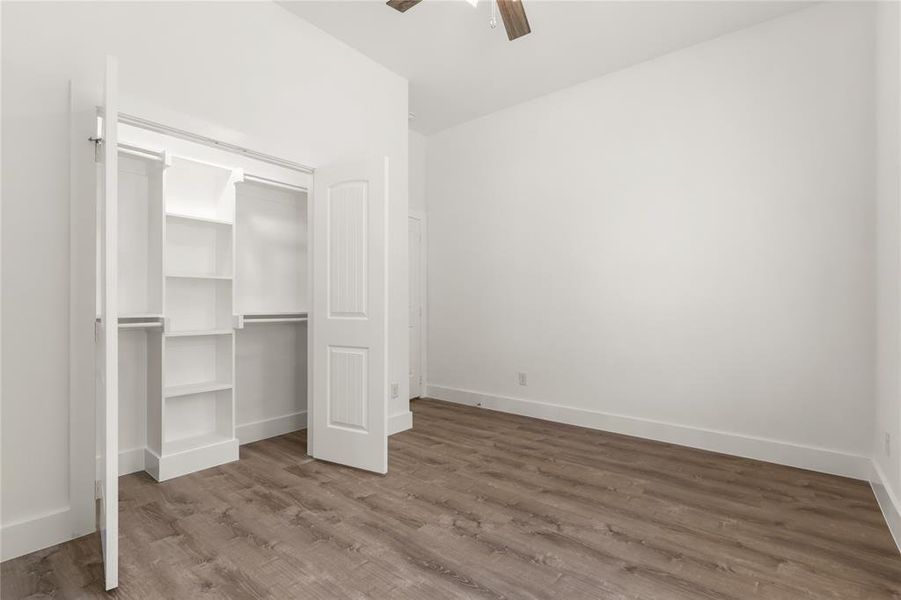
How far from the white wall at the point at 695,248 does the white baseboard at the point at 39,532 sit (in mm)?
3671

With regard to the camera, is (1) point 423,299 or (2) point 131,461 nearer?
(2) point 131,461

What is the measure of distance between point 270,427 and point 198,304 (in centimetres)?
123

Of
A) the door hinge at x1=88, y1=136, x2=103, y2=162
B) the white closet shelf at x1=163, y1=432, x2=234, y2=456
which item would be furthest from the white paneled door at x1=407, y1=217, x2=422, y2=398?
the door hinge at x1=88, y1=136, x2=103, y2=162

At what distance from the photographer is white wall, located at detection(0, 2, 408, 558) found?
2.14m

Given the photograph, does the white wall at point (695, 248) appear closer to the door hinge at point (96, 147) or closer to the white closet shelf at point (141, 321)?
the white closet shelf at point (141, 321)

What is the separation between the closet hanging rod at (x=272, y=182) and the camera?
340 cm

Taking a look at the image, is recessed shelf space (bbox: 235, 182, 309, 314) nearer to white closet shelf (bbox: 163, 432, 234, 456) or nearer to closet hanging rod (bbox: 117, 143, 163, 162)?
closet hanging rod (bbox: 117, 143, 163, 162)

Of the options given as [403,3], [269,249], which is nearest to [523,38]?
[403,3]

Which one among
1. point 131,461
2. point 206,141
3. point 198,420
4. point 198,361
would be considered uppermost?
point 206,141

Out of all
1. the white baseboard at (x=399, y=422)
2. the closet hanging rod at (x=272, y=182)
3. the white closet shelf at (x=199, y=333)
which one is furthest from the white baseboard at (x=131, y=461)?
the closet hanging rod at (x=272, y=182)

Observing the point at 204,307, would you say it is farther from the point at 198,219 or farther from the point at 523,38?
the point at 523,38

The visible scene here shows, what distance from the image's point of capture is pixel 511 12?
285cm

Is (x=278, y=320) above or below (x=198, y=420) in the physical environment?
above

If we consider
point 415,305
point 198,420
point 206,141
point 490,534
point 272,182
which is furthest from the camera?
point 415,305
